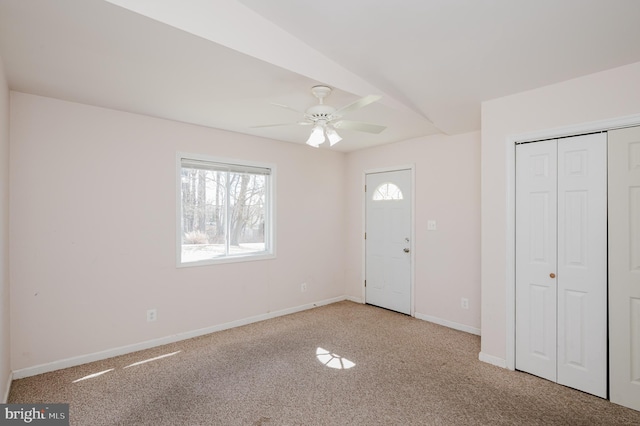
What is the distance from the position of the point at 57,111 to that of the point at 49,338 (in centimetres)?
198

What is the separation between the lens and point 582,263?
2.54 meters

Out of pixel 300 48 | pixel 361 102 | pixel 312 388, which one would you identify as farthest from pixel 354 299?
pixel 300 48

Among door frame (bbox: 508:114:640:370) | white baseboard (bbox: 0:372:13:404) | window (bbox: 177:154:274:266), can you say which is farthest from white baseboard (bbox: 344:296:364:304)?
white baseboard (bbox: 0:372:13:404)

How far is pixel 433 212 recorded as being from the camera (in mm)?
4207

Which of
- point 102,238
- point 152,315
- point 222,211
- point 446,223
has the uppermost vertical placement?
point 222,211

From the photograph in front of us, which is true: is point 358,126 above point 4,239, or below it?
above

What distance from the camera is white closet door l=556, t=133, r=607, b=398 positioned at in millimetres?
2436

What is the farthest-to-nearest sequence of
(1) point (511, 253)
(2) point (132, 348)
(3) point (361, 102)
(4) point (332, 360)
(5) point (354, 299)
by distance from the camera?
(5) point (354, 299)
(2) point (132, 348)
(4) point (332, 360)
(1) point (511, 253)
(3) point (361, 102)

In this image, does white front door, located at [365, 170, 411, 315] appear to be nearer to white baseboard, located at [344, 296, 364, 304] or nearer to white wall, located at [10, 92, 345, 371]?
white baseboard, located at [344, 296, 364, 304]

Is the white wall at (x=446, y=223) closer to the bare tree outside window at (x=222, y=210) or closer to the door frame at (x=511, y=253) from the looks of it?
the door frame at (x=511, y=253)

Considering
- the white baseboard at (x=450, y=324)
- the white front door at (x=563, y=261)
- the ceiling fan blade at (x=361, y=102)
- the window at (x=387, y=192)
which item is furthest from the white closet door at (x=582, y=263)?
the window at (x=387, y=192)

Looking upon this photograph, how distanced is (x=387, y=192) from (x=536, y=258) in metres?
2.24

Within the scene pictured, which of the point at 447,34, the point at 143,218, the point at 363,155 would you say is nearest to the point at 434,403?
the point at 447,34

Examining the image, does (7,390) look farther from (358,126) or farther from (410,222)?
(410,222)
